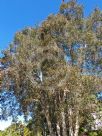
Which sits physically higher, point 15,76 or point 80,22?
point 80,22

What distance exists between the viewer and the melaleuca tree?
37188mm

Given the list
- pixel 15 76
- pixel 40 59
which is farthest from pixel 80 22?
pixel 15 76

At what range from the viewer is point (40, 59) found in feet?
124

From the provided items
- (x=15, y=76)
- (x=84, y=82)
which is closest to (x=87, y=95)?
(x=84, y=82)

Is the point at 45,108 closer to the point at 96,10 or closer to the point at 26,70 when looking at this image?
the point at 26,70

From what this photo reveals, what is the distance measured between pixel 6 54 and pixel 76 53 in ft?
20.6

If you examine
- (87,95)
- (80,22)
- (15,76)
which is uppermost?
(80,22)

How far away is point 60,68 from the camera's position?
3688 centimetres

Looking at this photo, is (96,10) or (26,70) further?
(96,10)

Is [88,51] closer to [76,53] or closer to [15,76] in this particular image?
[76,53]

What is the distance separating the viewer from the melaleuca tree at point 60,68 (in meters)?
37.2

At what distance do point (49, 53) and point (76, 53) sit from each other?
2558 mm

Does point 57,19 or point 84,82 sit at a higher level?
point 57,19

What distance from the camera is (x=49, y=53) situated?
3800 cm
